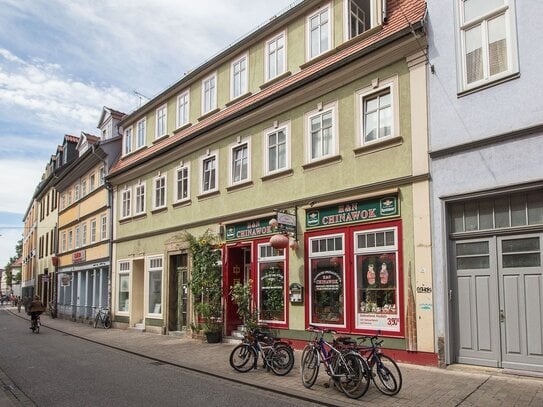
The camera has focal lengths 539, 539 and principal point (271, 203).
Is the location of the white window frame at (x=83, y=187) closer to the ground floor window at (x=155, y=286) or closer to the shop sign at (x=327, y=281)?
the ground floor window at (x=155, y=286)

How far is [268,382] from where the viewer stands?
10344 mm

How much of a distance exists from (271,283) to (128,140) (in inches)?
543

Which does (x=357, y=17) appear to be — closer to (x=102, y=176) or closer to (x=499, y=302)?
(x=499, y=302)

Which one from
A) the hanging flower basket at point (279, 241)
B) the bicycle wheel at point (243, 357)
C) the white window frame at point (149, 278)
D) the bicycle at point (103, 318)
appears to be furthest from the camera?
the bicycle at point (103, 318)

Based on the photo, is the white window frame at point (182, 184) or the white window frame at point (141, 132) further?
the white window frame at point (141, 132)

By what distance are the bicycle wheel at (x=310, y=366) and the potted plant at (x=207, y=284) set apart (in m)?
7.58

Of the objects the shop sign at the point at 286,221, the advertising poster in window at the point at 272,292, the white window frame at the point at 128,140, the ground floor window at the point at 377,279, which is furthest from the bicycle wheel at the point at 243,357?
the white window frame at the point at 128,140

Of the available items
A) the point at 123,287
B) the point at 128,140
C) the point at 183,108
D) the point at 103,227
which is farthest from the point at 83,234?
the point at 183,108

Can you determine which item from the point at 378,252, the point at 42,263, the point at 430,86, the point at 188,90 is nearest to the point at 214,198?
the point at 188,90

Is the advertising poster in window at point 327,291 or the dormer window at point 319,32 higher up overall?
the dormer window at point 319,32

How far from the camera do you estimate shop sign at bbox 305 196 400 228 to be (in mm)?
12258

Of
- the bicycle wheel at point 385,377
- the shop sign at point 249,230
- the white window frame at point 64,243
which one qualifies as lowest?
the bicycle wheel at point 385,377

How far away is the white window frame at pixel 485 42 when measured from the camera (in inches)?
400

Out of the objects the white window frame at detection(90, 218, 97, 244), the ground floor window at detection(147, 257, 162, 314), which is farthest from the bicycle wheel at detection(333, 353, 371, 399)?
the white window frame at detection(90, 218, 97, 244)
